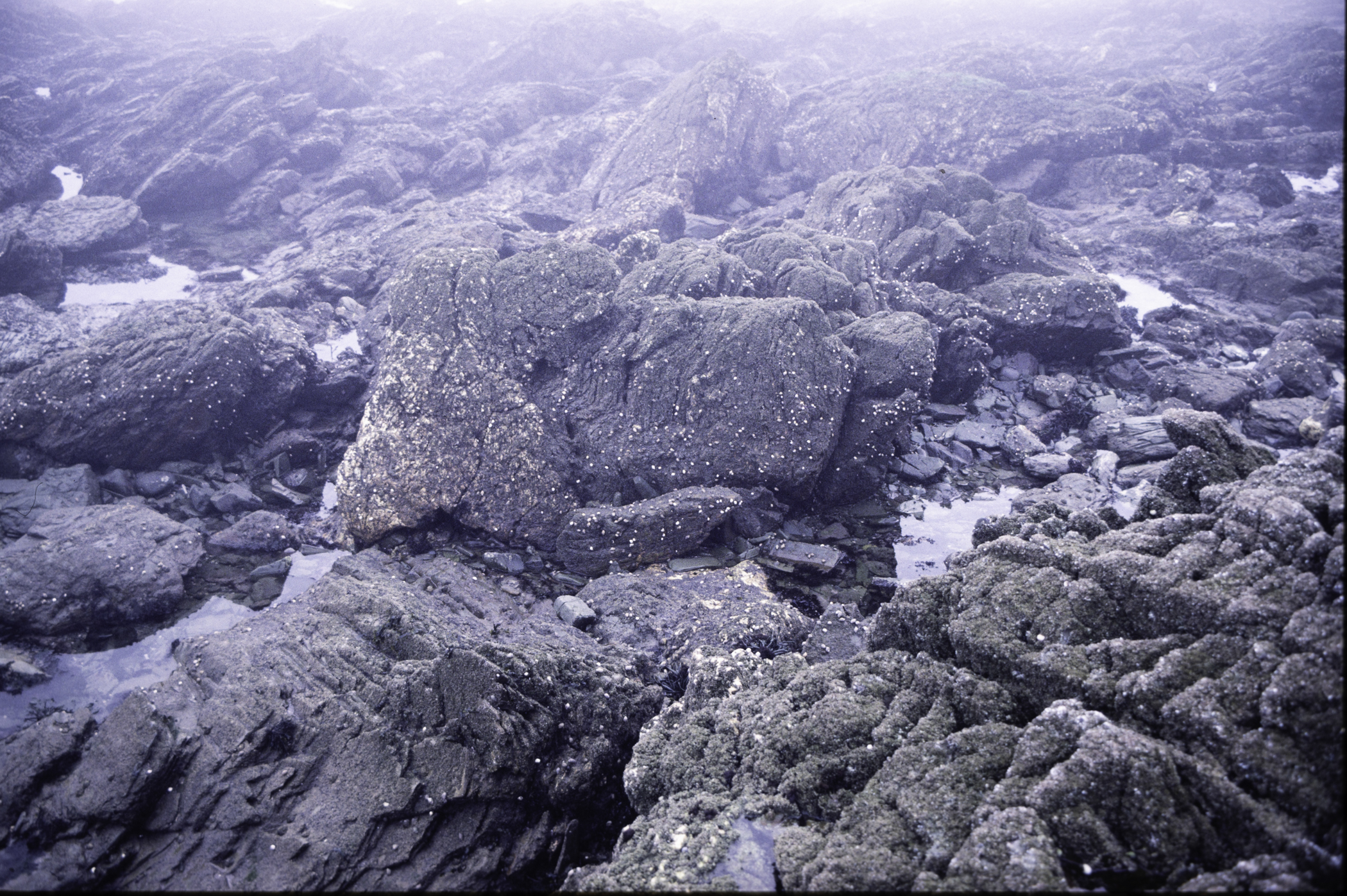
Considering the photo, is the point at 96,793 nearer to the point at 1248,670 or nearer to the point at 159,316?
the point at 1248,670

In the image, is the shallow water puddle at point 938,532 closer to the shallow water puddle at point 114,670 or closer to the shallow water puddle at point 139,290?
the shallow water puddle at point 114,670

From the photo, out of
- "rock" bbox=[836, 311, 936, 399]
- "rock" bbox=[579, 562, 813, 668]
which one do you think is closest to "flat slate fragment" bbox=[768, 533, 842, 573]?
"rock" bbox=[579, 562, 813, 668]

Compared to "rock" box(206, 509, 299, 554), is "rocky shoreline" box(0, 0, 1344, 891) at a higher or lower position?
higher

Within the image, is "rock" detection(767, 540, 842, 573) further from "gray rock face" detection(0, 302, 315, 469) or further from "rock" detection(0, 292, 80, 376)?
"rock" detection(0, 292, 80, 376)

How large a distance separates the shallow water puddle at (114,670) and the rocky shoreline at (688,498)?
5 centimetres

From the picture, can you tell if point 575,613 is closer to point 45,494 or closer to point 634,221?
point 45,494

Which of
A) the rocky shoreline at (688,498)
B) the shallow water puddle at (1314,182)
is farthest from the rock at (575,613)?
the shallow water puddle at (1314,182)

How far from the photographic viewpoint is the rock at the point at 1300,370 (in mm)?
11047

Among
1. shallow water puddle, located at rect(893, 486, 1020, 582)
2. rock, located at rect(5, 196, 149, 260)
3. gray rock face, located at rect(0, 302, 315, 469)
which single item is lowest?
shallow water puddle, located at rect(893, 486, 1020, 582)

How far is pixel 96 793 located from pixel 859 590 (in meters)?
7.66

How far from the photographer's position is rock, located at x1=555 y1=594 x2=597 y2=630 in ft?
23.9

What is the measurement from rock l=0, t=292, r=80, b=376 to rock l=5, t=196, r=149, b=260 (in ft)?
12.2

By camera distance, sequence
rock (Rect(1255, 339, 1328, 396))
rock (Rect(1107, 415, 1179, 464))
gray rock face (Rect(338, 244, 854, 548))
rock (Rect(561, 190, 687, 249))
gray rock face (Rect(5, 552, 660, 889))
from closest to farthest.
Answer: gray rock face (Rect(5, 552, 660, 889))
gray rock face (Rect(338, 244, 854, 548))
rock (Rect(1107, 415, 1179, 464))
rock (Rect(1255, 339, 1328, 396))
rock (Rect(561, 190, 687, 249))

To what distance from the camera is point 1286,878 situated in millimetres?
2473
